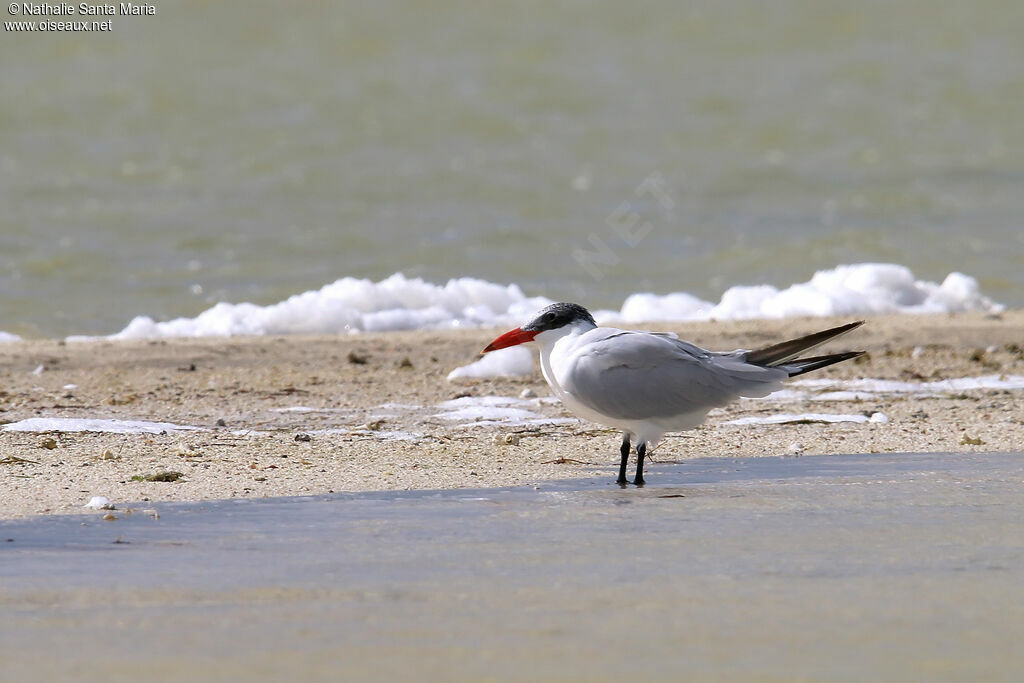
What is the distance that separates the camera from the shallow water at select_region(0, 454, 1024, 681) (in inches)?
99.7

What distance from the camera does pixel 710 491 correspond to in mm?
4332

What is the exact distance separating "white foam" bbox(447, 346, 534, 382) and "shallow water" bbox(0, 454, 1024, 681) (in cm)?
274

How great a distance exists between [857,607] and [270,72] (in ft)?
52.6

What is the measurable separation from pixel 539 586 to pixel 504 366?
4079mm

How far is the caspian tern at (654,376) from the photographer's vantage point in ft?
14.9

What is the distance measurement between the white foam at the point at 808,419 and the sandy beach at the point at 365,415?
5 centimetres

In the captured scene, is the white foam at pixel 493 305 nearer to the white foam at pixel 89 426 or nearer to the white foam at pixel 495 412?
the white foam at pixel 495 412

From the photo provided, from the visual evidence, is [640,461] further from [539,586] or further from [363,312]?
[363,312]

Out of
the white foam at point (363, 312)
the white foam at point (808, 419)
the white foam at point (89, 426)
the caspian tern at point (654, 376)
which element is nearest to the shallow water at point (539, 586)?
the caspian tern at point (654, 376)

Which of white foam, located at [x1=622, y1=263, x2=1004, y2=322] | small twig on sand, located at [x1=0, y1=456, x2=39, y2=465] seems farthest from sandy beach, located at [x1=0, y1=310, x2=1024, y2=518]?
white foam, located at [x1=622, y1=263, x2=1004, y2=322]

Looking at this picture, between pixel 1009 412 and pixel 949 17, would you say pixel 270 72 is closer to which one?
pixel 949 17

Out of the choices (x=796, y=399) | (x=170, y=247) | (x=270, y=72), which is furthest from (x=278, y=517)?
(x=270, y=72)

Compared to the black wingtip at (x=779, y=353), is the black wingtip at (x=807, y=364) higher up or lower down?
lower down

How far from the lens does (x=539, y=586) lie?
3.08 m
